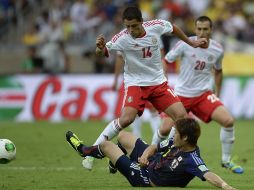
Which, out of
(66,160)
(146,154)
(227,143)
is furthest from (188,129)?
(66,160)

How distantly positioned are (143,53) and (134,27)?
46cm

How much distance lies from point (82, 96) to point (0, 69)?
5.03 metres

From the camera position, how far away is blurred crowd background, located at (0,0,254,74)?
2506 cm

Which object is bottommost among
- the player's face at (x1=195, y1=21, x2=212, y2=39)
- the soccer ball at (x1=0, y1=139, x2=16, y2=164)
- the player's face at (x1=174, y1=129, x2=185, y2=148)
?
the soccer ball at (x1=0, y1=139, x2=16, y2=164)

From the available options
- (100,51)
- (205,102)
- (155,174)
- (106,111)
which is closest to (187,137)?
(155,174)

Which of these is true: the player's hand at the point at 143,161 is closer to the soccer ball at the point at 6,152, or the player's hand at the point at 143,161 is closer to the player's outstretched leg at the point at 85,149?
the player's outstretched leg at the point at 85,149

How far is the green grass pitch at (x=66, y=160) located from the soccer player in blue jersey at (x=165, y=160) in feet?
1.20

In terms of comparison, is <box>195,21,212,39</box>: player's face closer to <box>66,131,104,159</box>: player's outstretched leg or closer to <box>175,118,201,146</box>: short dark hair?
<box>66,131,104,159</box>: player's outstretched leg

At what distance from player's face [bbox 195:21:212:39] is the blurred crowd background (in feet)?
38.8

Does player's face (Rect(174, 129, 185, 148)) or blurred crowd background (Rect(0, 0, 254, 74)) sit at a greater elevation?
player's face (Rect(174, 129, 185, 148))

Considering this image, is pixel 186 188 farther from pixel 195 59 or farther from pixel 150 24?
pixel 195 59

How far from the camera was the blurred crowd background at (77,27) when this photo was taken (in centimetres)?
2506

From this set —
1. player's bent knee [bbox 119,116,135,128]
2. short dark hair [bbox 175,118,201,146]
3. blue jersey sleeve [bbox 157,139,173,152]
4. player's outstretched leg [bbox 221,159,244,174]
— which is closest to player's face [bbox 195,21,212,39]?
player's outstretched leg [bbox 221,159,244,174]

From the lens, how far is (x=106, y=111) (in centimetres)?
2220
